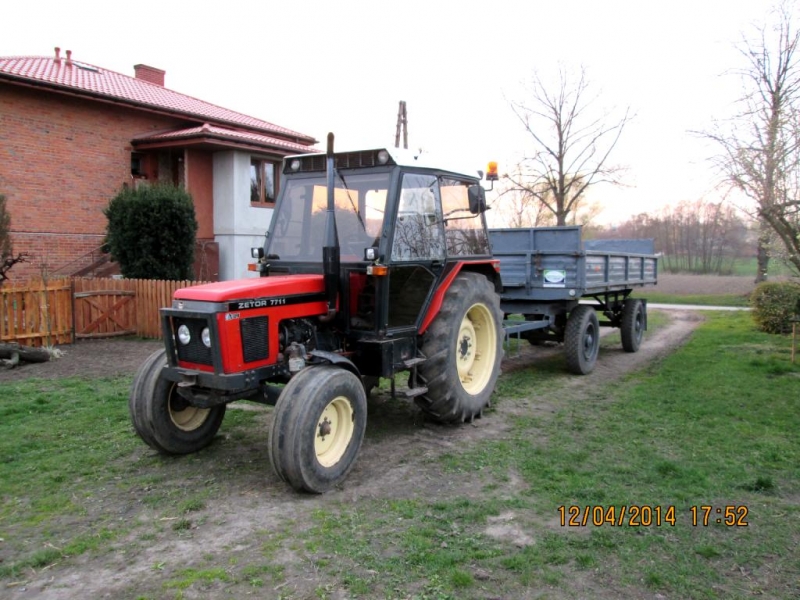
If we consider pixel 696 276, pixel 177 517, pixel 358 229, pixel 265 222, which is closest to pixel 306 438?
pixel 177 517

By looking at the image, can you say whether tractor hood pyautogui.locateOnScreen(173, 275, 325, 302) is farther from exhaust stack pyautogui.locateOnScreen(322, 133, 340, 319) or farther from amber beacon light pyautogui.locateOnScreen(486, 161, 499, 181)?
amber beacon light pyautogui.locateOnScreen(486, 161, 499, 181)

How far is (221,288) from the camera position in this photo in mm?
4492

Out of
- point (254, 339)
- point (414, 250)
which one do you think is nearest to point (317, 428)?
point (254, 339)

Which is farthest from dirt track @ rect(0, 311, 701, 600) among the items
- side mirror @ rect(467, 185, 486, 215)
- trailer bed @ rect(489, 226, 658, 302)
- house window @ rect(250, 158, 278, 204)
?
house window @ rect(250, 158, 278, 204)

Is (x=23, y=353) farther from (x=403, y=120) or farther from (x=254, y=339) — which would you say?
(x=403, y=120)

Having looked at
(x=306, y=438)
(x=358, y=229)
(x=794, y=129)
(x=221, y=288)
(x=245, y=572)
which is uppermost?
(x=794, y=129)

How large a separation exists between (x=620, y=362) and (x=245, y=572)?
7.90 m

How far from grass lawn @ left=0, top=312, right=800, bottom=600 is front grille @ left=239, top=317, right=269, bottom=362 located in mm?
1007

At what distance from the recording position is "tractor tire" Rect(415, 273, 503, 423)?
5.57 meters

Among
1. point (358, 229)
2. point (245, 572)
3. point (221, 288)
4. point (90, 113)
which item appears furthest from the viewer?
point (90, 113)

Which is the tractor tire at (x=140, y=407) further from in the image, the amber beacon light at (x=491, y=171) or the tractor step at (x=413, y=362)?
the amber beacon light at (x=491, y=171)

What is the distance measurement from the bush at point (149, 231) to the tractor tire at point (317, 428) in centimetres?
978

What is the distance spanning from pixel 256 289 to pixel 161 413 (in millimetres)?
1383

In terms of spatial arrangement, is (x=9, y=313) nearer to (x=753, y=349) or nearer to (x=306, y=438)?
(x=306, y=438)
